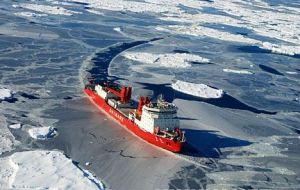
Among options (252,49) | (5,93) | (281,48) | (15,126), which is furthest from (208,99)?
(281,48)

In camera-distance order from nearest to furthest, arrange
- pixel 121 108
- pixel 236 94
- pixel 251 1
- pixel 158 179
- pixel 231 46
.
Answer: pixel 158 179, pixel 121 108, pixel 236 94, pixel 231 46, pixel 251 1

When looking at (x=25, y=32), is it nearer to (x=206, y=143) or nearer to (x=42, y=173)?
(x=206, y=143)

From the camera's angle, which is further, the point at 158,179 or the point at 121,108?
the point at 121,108

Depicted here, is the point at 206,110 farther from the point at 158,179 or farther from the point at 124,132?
the point at 158,179

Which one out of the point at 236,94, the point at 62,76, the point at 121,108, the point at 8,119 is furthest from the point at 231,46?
the point at 8,119

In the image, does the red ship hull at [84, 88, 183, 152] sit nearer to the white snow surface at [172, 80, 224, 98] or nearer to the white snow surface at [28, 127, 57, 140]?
the white snow surface at [28, 127, 57, 140]
